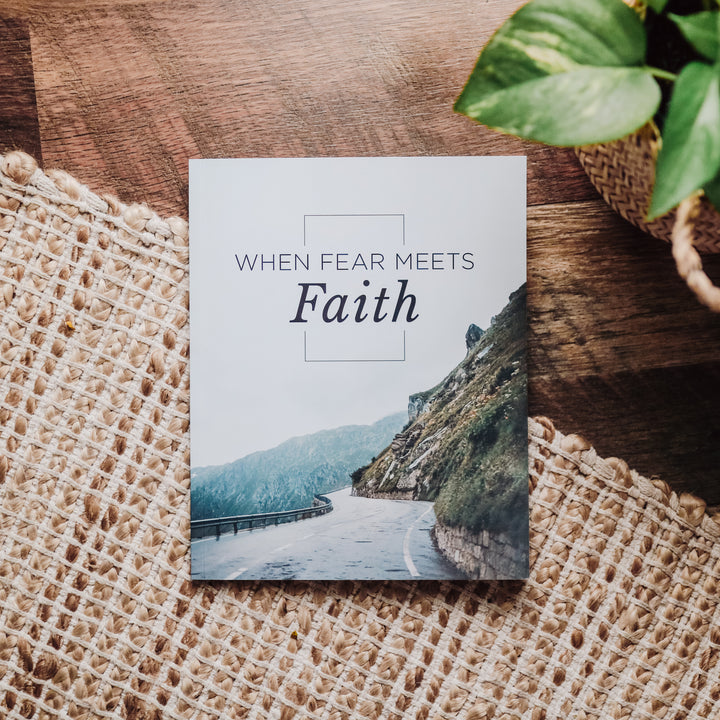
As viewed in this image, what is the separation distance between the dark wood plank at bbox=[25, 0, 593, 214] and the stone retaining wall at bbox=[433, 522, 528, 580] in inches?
10.4

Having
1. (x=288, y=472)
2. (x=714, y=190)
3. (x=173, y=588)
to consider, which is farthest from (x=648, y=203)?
(x=173, y=588)

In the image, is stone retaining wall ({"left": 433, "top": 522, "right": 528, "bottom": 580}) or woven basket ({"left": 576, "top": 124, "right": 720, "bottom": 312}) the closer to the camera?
woven basket ({"left": 576, "top": 124, "right": 720, "bottom": 312})

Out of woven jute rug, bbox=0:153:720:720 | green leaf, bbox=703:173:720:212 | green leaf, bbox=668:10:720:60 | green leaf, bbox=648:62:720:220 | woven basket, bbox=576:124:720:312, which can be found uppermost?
green leaf, bbox=668:10:720:60

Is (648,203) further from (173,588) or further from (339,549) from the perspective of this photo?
(173,588)

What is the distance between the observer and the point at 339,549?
49 cm

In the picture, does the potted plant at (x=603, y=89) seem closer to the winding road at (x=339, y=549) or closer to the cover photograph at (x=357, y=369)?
the cover photograph at (x=357, y=369)

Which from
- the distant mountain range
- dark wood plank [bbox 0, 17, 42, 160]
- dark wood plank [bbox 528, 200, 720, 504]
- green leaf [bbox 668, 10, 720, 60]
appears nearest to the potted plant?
green leaf [bbox 668, 10, 720, 60]

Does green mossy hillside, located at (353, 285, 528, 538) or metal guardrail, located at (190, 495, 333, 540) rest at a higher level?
green mossy hillside, located at (353, 285, 528, 538)

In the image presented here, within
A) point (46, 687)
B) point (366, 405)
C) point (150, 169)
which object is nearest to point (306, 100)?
point (150, 169)

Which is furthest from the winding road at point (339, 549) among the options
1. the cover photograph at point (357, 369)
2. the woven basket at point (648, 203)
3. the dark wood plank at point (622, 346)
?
the woven basket at point (648, 203)

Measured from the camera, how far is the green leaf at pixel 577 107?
13.1 inches

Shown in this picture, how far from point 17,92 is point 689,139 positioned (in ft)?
1.56

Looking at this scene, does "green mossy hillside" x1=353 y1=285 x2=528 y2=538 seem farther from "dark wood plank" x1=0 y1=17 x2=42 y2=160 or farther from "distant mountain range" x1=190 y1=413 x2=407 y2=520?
"dark wood plank" x1=0 y1=17 x2=42 y2=160

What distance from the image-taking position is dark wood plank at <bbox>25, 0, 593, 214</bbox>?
49cm
